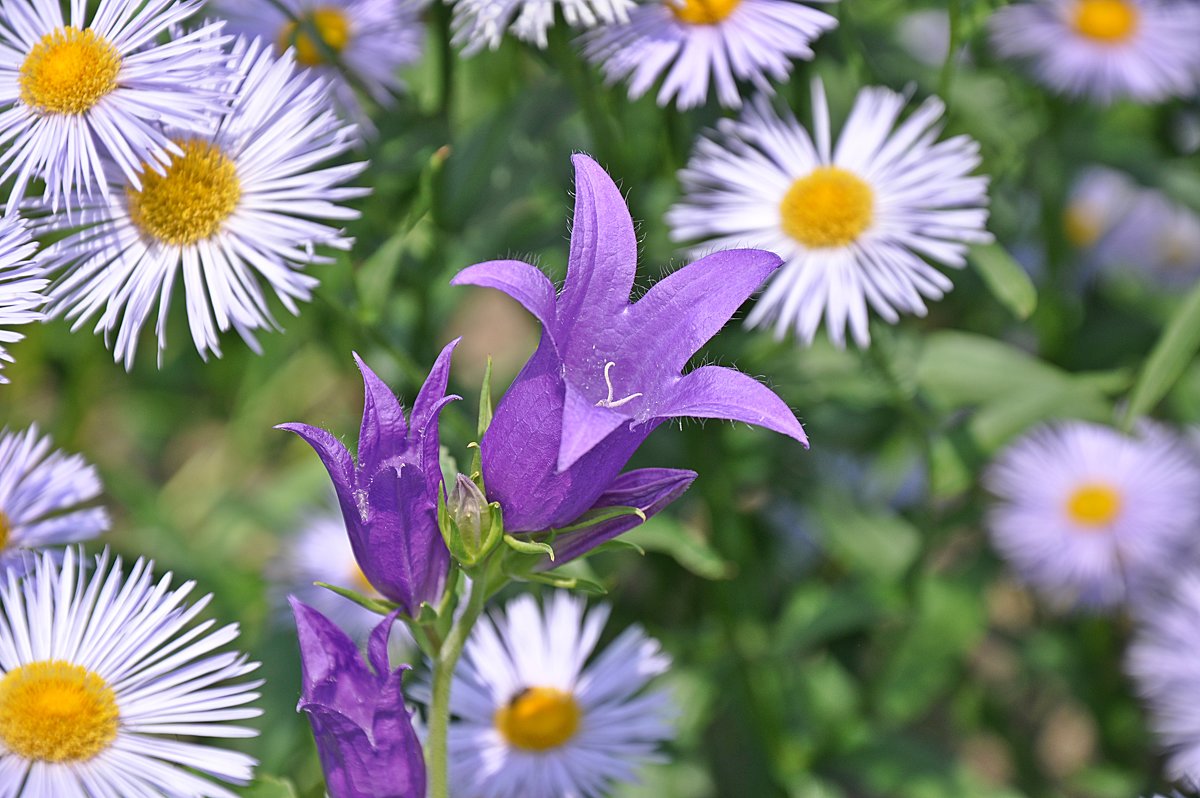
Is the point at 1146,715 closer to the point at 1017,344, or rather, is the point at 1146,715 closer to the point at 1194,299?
the point at 1017,344

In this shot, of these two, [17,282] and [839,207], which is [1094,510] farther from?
[17,282]

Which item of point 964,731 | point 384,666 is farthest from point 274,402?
point 384,666

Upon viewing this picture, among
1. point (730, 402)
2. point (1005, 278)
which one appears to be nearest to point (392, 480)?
point (730, 402)

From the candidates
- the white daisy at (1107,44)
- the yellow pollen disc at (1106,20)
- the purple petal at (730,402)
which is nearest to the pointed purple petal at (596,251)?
the purple petal at (730,402)

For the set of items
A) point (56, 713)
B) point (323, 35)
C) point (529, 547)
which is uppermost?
point (323, 35)

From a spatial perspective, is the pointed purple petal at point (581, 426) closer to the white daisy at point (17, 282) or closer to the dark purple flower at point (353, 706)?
the dark purple flower at point (353, 706)

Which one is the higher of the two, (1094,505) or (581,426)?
(1094,505)

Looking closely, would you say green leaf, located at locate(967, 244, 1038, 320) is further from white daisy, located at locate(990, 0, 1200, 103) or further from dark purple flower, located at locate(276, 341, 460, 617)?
dark purple flower, located at locate(276, 341, 460, 617)

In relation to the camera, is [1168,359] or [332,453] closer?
[332,453]
